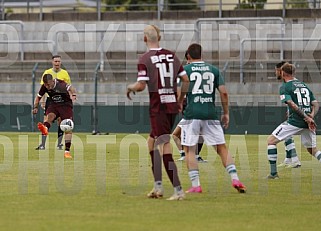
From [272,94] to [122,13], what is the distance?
9.86 metres

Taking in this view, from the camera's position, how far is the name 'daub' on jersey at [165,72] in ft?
43.7

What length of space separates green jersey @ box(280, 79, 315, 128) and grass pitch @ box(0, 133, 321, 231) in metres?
1.05

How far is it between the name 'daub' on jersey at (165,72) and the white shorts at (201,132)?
0.91 m

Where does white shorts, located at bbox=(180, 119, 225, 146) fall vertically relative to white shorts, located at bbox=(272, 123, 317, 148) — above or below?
above

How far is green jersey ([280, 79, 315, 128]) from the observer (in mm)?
17000

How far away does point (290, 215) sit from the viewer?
11.9 m

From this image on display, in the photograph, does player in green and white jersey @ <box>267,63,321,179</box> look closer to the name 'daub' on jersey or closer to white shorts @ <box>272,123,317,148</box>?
white shorts @ <box>272,123,317,148</box>

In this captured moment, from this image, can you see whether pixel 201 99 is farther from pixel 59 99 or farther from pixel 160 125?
pixel 59 99

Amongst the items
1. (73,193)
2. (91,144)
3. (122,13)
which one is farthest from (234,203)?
(122,13)

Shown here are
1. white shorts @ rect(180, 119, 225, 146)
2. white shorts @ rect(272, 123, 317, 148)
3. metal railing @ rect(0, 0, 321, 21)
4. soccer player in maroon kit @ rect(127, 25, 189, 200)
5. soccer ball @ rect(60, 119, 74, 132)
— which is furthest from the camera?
metal railing @ rect(0, 0, 321, 21)

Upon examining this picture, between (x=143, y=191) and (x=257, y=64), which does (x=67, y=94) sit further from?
(x=257, y=64)

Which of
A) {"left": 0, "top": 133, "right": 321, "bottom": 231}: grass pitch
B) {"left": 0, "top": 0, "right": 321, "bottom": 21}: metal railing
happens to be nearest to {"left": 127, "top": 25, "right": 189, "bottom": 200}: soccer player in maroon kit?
{"left": 0, "top": 133, "right": 321, "bottom": 231}: grass pitch

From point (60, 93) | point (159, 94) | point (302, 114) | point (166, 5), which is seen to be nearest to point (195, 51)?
point (159, 94)

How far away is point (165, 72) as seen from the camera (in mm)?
13359
